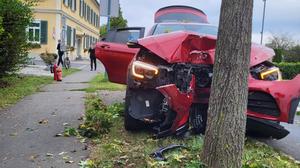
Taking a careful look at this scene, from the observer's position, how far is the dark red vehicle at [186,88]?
5.45m

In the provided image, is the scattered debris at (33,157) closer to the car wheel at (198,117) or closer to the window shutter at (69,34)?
the car wheel at (198,117)

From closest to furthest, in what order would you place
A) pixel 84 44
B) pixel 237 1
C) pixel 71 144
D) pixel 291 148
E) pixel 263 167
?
pixel 237 1
pixel 263 167
pixel 71 144
pixel 291 148
pixel 84 44

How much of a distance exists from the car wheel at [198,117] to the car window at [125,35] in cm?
329

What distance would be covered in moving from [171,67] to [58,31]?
31.2m

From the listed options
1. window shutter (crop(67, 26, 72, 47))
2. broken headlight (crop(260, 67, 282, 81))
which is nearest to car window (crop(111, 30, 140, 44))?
broken headlight (crop(260, 67, 282, 81))

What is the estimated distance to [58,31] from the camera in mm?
35781

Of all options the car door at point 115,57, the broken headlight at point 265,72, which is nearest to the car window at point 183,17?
the car door at point 115,57

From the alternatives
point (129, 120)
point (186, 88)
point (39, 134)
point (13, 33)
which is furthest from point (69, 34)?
point (186, 88)

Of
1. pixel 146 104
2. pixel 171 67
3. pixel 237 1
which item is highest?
pixel 237 1

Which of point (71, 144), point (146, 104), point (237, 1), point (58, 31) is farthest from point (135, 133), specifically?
point (58, 31)

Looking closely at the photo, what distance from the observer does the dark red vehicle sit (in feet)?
17.9

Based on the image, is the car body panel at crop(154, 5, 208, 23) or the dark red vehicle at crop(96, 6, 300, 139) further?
the car body panel at crop(154, 5, 208, 23)

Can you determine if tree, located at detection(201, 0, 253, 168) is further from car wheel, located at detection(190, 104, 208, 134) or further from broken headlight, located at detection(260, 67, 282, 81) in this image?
broken headlight, located at detection(260, 67, 282, 81)

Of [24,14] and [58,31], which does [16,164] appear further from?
[58,31]
